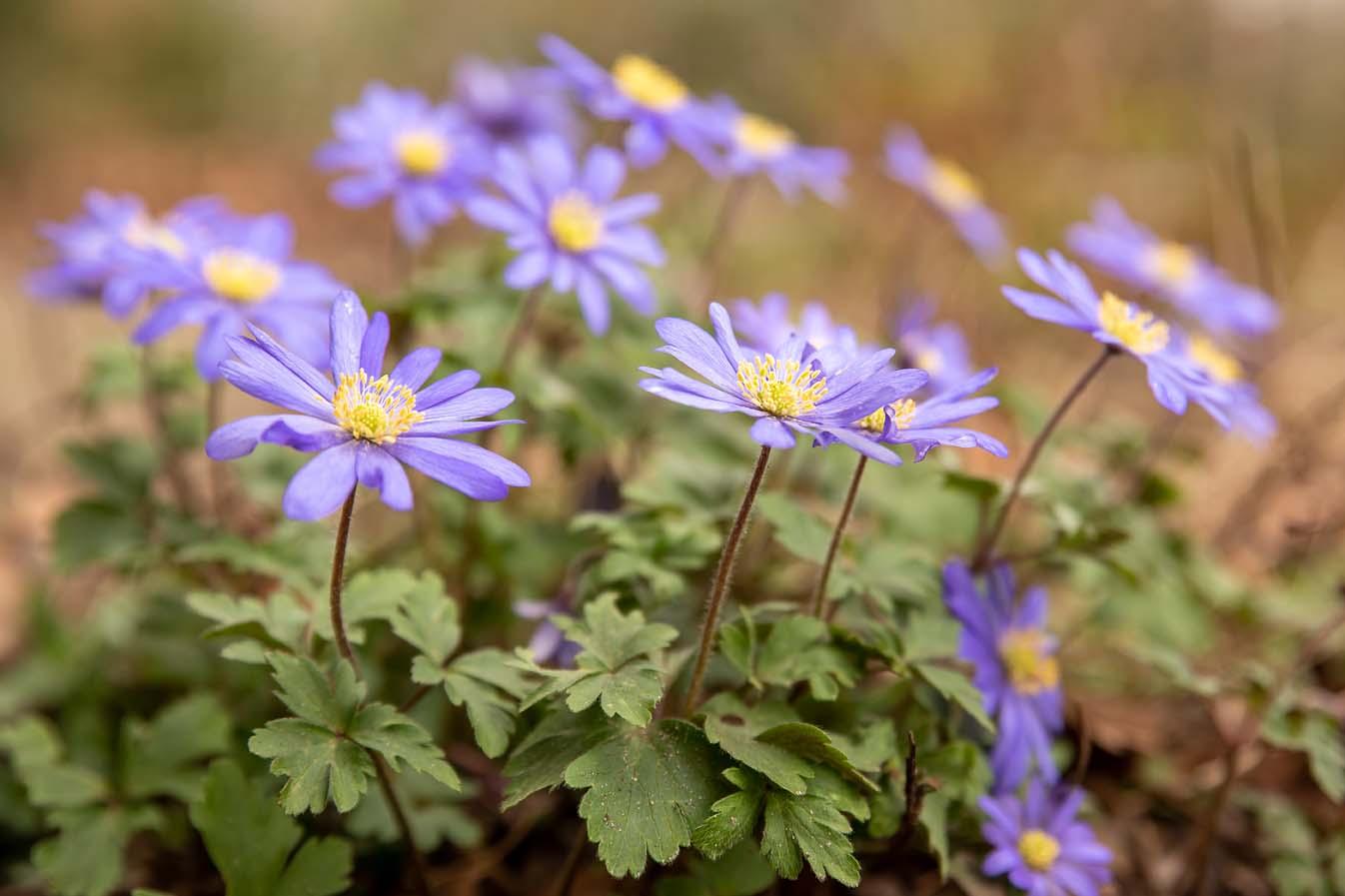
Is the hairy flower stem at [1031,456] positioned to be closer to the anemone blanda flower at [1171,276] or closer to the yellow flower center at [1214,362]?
the yellow flower center at [1214,362]

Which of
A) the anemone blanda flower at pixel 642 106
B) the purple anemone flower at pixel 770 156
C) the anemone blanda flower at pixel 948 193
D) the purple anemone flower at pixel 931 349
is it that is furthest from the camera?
the anemone blanda flower at pixel 948 193

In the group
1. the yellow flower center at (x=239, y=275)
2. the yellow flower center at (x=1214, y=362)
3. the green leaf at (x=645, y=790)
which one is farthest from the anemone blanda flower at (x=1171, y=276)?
the yellow flower center at (x=239, y=275)

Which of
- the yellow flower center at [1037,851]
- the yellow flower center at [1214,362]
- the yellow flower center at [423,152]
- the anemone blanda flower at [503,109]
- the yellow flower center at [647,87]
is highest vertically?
the yellow flower center at [647,87]

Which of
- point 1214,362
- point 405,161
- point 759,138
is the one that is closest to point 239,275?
point 405,161

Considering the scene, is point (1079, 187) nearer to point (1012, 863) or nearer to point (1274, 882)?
point (1274, 882)

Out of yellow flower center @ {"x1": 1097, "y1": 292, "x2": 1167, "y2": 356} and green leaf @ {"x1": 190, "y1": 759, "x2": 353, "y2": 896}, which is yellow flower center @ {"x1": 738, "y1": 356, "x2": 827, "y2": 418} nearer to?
yellow flower center @ {"x1": 1097, "y1": 292, "x2": 1167, "y2": 356}

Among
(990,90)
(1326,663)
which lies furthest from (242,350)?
(990,90)
